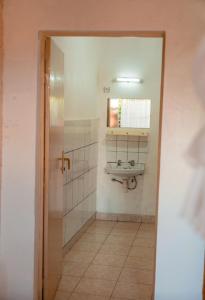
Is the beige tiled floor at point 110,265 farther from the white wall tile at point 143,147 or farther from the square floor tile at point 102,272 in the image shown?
the white wall tile at point 143,147

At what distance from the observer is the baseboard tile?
5387mm

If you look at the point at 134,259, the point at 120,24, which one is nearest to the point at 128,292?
the point at 134,259

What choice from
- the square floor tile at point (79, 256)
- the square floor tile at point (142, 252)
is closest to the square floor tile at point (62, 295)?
the square floor tile at point (79, 256)

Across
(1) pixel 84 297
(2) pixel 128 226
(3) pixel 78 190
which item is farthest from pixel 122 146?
(1) pixel 84 297

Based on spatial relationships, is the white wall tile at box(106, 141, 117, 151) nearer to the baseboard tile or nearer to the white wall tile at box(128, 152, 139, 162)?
the white wall tile at box(128, 152, 139, 162)

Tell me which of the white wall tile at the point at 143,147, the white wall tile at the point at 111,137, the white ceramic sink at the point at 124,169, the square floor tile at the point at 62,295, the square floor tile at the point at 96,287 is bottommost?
the square floor tile at the point at 62,295

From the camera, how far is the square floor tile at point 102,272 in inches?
139

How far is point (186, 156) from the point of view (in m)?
2.53

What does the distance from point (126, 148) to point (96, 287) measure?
2.40 metres

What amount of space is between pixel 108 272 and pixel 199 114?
6.08 feet

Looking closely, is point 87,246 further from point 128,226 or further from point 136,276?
point 128,226

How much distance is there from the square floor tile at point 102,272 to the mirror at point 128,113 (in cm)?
218

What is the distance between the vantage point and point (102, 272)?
11.9ft

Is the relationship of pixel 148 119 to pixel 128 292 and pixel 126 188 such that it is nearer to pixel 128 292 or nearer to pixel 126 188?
pixel 126 188
